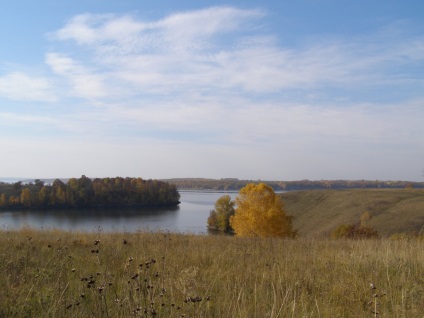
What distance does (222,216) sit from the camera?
56.2 metres

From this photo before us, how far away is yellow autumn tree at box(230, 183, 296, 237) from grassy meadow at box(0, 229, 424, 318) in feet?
98.5

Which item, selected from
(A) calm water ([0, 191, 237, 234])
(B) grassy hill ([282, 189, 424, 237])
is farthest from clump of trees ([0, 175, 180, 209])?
(B) grassy hill ([282, 189, 424, 237])

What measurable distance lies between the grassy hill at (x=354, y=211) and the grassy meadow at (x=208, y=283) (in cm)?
3632

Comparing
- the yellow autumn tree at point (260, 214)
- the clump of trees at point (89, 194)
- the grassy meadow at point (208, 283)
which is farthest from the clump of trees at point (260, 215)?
the clump of trees at point (89, 194)

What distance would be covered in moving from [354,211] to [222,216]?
807 inches

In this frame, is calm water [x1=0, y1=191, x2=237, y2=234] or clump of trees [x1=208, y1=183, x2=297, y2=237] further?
clump of trees [x1=208, y1=183, x2=297, y2=237]

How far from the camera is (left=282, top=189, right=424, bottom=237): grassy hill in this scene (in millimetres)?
44156

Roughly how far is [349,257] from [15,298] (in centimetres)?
513

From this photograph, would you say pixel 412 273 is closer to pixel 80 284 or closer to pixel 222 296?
pixel 222 296

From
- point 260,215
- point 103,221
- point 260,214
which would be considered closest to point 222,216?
point 260,214

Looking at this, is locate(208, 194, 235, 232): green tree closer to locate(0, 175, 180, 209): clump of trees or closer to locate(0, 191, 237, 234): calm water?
locate(0, 191, 237, 234): calm water

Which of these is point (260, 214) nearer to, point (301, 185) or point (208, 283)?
Answer: point (208, 283)

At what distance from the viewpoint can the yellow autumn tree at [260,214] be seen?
37.3 metres

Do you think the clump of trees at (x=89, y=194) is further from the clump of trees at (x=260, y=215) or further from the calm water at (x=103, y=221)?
the clump of trees at (x=260, y=215)
